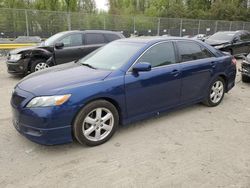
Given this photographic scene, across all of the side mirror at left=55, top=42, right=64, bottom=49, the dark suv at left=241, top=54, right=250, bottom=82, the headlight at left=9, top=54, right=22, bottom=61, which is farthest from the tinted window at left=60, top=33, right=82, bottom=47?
the dark suv at left=241, top=54, right=250, bottom=82

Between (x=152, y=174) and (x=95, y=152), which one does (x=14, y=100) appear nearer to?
(x=95, y=152)

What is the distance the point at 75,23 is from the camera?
67.2 ft

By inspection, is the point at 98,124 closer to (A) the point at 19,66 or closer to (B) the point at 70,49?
(A) the point at 19,66

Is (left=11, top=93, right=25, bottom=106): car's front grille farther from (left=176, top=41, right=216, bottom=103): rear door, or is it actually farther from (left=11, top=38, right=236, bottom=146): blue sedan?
(left=176, top=41, right=216, bottom=103): rear door

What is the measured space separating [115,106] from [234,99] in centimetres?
367

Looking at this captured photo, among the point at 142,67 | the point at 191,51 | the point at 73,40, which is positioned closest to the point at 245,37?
the point at 73,40

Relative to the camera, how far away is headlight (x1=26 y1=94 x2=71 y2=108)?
11.7 ft

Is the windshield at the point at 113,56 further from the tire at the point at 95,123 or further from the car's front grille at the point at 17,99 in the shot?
the car's front grille at the point at 17,99

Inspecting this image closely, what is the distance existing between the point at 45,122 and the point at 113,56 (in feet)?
5.87

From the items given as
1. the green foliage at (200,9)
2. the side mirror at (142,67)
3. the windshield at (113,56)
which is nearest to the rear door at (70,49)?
the windshield at (113,56)

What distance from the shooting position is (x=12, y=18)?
18.0 m

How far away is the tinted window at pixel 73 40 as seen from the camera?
361 inches

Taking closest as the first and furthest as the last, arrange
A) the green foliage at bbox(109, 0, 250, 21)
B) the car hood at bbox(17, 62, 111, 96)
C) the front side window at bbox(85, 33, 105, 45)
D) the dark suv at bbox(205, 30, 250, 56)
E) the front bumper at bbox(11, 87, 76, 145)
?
the front bumper at bbox(11, 87, 76, 145) < the car hood at bbox(17, 62, 111, 96) < the front side window at bbox(85, 33, 105, 45) < the dark suv at bbox(205, 30, 250, 56) < the green foliage at bbox(109, 0, 250, 21)

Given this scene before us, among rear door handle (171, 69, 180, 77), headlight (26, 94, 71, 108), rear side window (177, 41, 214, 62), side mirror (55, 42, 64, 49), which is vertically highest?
rear side window (177, 41, 214, 62)
